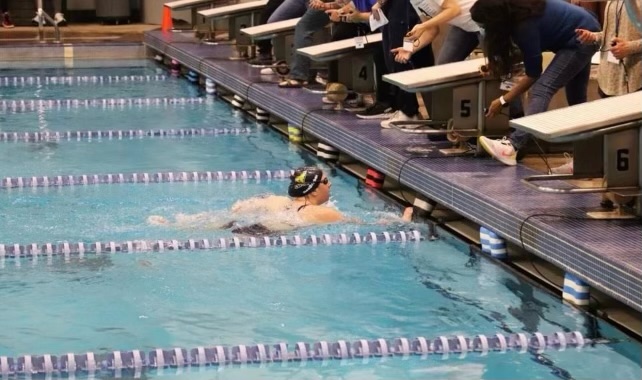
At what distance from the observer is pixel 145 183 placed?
26.6ft

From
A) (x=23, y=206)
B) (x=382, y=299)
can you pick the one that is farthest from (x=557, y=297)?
(x=23, y=206)

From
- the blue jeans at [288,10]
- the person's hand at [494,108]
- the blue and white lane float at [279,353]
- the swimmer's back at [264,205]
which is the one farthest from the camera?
the blue jeans at [288,10]

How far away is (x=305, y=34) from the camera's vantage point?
1077cm

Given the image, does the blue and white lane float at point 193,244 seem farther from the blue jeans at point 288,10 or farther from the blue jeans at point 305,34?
the blue jeans at point 288,10

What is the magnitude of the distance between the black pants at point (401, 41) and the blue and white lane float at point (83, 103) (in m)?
4.08

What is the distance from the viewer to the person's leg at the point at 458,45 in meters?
7.96

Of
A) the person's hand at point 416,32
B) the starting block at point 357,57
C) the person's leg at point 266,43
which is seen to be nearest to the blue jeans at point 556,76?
the person's hand at point 416,32

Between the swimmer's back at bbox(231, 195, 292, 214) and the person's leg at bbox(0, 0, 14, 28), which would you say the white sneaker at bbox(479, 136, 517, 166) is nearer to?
the swimmer's back at bbox(231, 195, 292, 214)

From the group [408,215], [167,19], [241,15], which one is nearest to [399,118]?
[408,215]

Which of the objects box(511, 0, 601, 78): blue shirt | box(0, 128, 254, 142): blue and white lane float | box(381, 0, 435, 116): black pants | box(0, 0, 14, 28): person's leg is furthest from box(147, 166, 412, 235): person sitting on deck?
box(0, 0, 14, 28): person's leg

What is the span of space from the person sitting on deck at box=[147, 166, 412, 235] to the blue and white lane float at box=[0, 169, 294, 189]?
1.28 meters

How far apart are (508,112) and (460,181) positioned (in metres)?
1.01

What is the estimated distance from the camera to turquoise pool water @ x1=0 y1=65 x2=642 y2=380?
15.3 ft

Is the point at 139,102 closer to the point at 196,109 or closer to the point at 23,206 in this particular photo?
the point at 196,109
